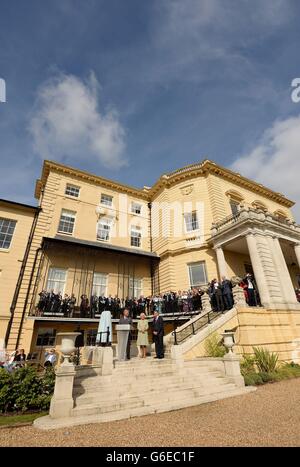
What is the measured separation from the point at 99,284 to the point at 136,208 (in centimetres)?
917

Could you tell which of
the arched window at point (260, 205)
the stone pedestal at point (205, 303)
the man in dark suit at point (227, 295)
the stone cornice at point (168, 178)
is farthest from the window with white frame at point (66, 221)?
the arched window at point (260, 205)

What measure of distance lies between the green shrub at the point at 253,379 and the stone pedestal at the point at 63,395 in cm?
663

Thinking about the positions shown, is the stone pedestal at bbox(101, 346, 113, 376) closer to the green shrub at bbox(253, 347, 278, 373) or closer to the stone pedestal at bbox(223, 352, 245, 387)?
the stone pedestal at bbox(223, 352, 245, 387)

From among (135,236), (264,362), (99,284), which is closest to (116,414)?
(264,362)

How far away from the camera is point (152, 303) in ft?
55.3

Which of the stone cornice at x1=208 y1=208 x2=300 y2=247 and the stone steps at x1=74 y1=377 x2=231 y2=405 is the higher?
the stone cornice at x1=208 y1=208 x2=300 y2=247

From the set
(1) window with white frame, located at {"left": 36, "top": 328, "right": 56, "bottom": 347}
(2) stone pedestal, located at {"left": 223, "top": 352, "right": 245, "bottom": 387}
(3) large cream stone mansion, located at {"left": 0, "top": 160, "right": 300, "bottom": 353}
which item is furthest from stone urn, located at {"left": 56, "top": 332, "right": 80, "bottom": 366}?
(1) window with white frame, located at {"left": 36, "top": 328, "right": 56, "bottom": 347}

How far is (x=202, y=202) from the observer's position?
2059 cm

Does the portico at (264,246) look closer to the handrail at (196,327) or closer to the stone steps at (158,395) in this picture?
the handrail at (196,327)

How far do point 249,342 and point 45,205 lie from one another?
16906 mm

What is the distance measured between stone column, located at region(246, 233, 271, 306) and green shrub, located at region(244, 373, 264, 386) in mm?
5138

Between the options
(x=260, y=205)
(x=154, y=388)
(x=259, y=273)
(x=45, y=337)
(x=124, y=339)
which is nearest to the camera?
(x=154, y=388)

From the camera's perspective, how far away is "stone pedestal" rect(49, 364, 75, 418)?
5758mm

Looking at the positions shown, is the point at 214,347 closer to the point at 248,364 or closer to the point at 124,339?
the point at 248,364
